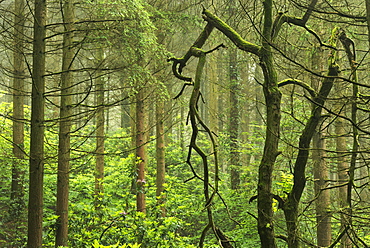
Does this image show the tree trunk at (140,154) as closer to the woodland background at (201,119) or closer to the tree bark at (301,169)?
the woodland background at (201,119)

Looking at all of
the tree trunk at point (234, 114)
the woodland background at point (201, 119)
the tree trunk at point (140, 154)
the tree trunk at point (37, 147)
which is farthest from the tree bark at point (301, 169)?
the tree trunk at point (234, 114)

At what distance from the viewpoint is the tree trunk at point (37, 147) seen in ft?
15.4

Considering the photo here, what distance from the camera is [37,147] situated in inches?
187

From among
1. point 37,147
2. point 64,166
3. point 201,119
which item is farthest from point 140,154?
point 201,119

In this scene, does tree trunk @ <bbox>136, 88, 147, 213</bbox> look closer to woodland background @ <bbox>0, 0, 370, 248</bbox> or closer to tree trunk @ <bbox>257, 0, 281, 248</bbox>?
woodland background @ <bbox>0, 0, 370, 248</bbox>

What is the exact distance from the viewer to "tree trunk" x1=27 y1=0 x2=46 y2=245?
15.4 feet

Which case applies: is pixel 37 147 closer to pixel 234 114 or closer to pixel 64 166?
pixel 64 166

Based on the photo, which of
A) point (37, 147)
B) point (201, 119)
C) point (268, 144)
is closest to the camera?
point (268, 144)

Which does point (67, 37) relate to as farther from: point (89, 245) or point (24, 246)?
point (24, 246)

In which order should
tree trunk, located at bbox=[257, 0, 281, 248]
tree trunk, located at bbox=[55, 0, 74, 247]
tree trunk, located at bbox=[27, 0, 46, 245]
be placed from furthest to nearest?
tree trunk, located at bbox=[55, 0, 74, 247]
tree trunk, located at bbox=[27, 0, 46, 245]
tree trunk, located at bbox=[257, 0, 281, 248]

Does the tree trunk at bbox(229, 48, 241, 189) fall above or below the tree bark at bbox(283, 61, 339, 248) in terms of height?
above

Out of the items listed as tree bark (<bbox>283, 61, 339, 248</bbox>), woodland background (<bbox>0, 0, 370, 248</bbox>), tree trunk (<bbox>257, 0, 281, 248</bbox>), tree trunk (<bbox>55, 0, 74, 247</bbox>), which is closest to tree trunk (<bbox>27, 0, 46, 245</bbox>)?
woodland background (<bbox>0, 0, 370, 248</bbox>)

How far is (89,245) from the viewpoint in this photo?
20.9ft

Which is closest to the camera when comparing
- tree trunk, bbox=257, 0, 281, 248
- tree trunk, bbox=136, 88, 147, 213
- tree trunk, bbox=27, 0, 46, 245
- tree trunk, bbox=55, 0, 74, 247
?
tree trunk, bbox=257, 0, 281, 248
